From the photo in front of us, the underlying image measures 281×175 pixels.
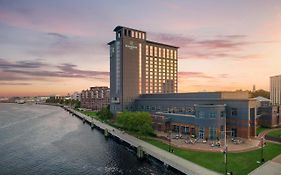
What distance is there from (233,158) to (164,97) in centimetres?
5979

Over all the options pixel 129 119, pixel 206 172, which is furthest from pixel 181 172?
pixel 129 119

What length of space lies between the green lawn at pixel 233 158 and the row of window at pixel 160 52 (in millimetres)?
85960

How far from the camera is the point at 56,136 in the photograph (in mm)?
93312

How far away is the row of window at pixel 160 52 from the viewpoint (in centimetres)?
13682

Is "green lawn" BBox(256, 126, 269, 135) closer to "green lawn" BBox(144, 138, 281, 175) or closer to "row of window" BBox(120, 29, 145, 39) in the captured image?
"green lawn" BBox(144, 138, 281, 175)

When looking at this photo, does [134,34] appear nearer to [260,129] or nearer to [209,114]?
[209,114]

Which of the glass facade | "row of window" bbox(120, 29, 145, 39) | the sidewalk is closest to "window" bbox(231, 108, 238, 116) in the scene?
the sidewalk

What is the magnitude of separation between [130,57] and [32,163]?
74.4m

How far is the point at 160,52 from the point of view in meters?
146

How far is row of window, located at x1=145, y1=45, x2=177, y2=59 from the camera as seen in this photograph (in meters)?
137

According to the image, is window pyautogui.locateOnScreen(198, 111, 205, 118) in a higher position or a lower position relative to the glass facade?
lower

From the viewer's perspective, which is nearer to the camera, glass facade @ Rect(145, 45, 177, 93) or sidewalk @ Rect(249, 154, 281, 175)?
sidewalk @ Rect(249, 154, 281, 175)

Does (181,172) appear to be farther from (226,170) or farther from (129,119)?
(129,119)

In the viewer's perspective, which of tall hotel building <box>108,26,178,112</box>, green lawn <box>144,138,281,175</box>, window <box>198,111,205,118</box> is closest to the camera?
green lawn <box>144,138,281,175</box>
